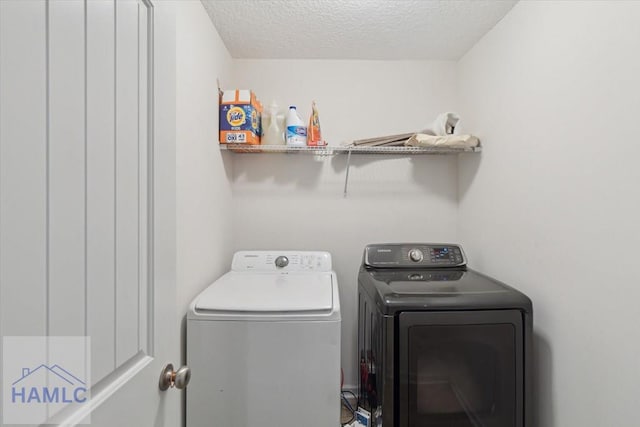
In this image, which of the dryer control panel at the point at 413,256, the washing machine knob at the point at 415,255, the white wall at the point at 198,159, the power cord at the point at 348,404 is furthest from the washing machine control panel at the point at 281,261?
the power cord at the point at 348,404

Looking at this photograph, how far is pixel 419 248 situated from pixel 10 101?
1794 mm

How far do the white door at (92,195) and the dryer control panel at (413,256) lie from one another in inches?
47.7

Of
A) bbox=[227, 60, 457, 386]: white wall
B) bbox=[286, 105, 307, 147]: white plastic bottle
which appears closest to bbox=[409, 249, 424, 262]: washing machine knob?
bbox=[227, 60, 457, 386]: white wall

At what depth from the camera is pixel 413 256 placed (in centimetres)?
180

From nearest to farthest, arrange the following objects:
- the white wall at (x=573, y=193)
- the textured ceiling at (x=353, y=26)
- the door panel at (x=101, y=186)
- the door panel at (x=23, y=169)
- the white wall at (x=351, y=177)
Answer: the door panel at (x=23, y=169)
the door panel at (x=101, y=186)
the white wall at (x=573, y=193)
the textured ceiling at (x=353, y=26)
the white wall at (x=351, y=177)

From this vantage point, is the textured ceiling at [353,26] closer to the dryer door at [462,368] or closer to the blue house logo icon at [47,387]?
the dryer door at [462,368]

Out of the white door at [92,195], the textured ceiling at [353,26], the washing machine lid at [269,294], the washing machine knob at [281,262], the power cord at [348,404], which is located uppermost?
the textured ceiling at [353,26]

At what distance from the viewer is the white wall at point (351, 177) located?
2.11 metres

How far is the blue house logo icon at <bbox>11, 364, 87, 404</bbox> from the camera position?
1.45ft

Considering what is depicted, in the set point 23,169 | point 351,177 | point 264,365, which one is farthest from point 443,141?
point 23,169

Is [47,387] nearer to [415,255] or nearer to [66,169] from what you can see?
[66,169]

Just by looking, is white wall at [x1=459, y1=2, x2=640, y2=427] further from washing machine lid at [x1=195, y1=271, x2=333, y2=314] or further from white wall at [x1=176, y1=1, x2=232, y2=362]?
white wall at [x1=176, y1=1, x2=232, y2=362]

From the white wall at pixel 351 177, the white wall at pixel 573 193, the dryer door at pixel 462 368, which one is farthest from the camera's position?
the white wall at pixel 351 177

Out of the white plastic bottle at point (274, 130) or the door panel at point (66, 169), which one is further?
the white plastic bottle at point (274, 130)
